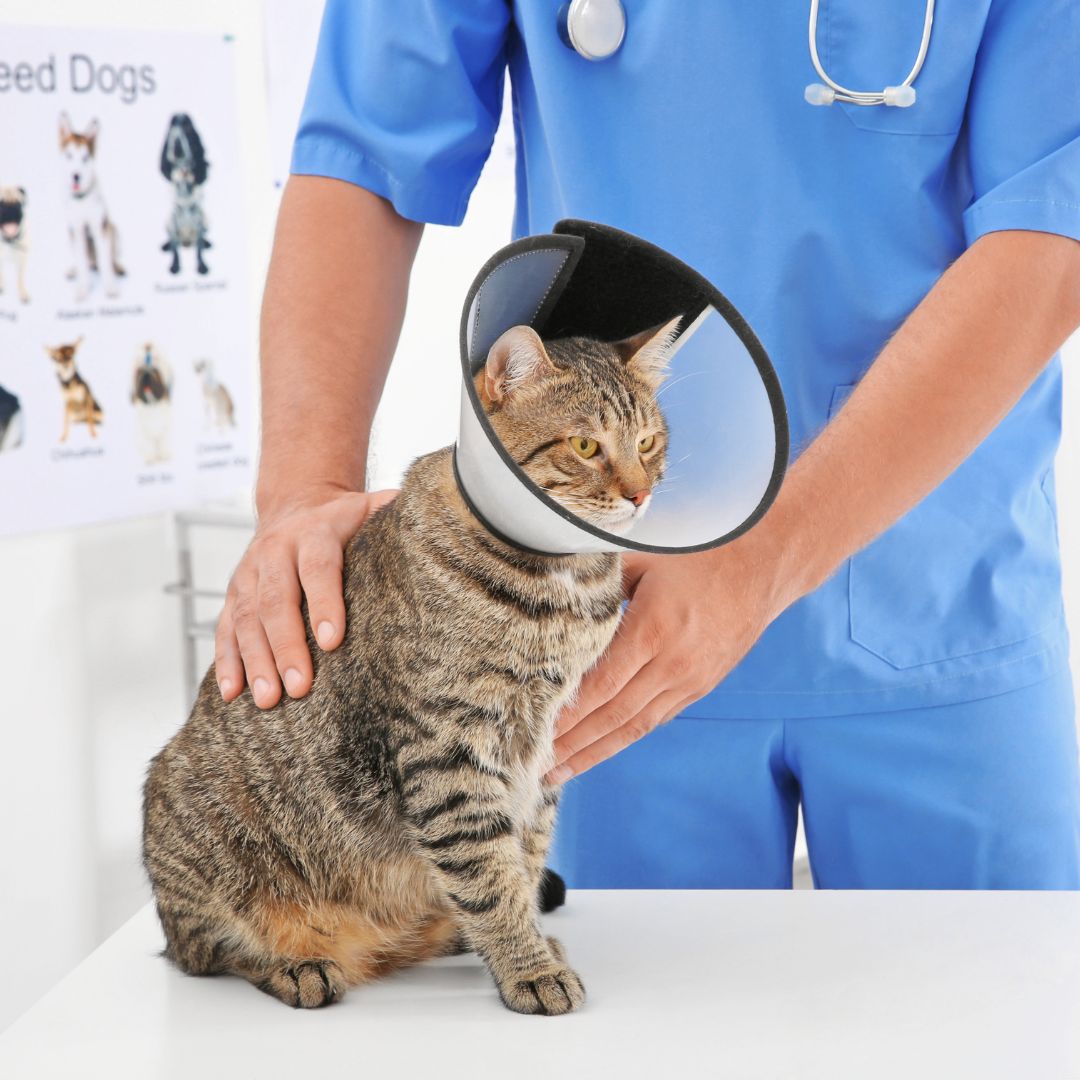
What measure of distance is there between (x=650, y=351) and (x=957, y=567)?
1.50 ft

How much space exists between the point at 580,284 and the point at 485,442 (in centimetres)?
19

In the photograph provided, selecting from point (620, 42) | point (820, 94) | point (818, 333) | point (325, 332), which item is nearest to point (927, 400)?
point (818, 333)

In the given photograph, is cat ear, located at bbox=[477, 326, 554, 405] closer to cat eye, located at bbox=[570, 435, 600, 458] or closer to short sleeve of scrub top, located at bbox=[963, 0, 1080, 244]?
cat eye, located at bbox=[570, 435, 600, 458]

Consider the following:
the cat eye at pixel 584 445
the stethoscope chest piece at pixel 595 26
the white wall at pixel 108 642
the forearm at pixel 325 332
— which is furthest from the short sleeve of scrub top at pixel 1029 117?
the white wall at pixel 108 642

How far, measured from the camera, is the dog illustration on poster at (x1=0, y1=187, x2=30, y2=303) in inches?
86.7

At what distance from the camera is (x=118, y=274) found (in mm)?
2328

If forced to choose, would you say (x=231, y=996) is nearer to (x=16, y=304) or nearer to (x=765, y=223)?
(x=765, y=223)

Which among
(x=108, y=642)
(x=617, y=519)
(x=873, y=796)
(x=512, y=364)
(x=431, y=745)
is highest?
(x=512, y=364)

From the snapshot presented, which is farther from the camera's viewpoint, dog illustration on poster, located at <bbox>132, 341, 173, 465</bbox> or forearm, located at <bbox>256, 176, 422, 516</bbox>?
dog illustration on poster, located at <bbox>132, 341, 173, 465</bbox>

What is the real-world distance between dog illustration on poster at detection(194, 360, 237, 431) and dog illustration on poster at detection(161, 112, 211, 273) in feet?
0.65

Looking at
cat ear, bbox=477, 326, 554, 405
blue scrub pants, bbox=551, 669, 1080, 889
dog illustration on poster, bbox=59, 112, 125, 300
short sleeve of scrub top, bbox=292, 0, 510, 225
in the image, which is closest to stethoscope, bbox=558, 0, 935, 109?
short sleeve of scrub top, bbox=292, 0, 510, 225

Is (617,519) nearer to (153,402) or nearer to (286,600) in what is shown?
(286,600)

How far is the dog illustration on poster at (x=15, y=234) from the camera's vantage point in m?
2.20

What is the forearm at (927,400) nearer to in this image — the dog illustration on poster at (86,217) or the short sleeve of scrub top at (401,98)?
the short sleeve of scrub top at (401,98)
